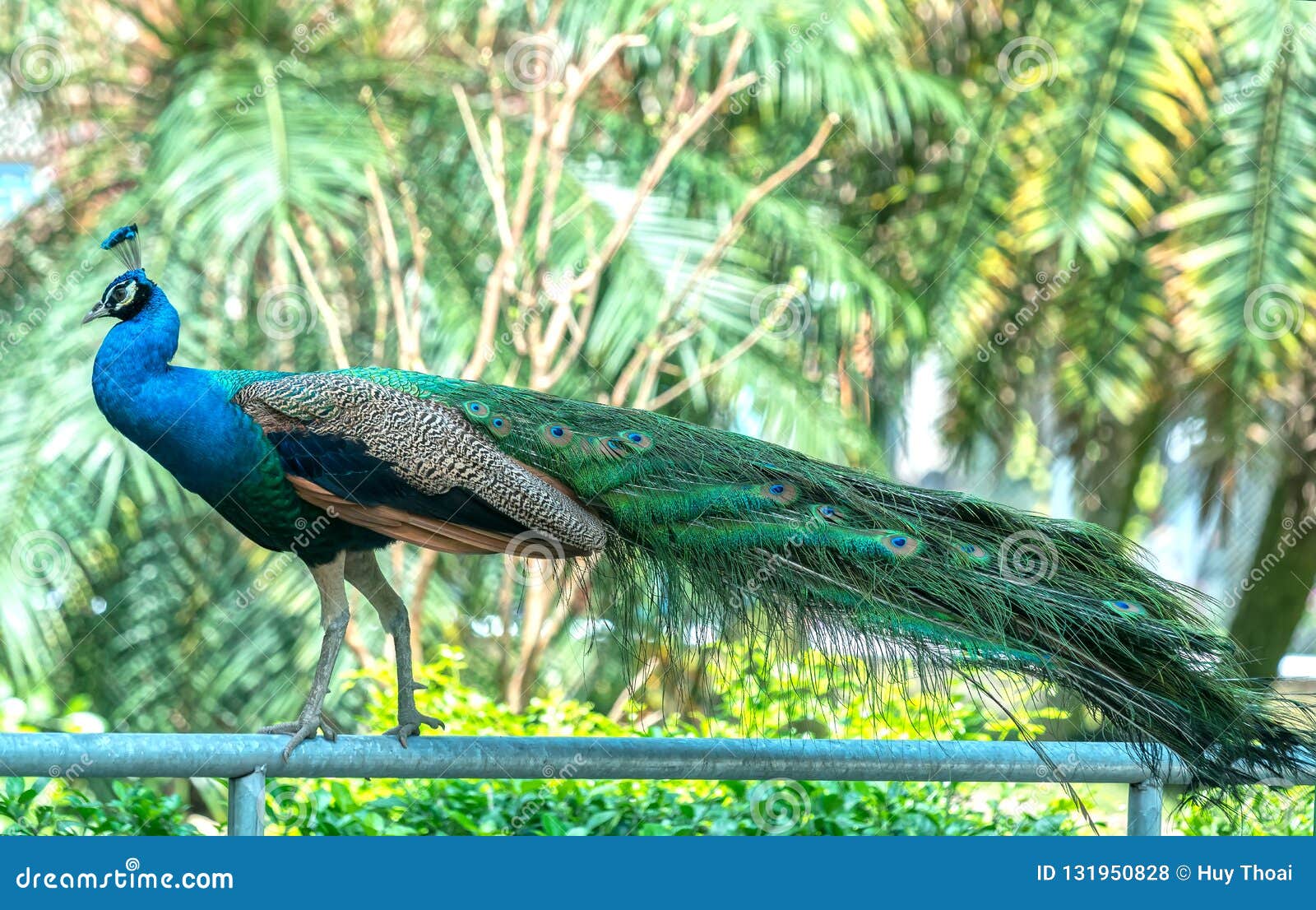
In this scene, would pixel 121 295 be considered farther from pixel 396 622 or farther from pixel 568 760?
pixel 568 760

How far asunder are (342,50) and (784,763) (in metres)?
5.51

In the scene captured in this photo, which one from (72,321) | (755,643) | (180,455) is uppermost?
(72,321)

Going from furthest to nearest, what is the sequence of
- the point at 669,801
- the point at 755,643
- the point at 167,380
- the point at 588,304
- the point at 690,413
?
the point at 690,413 < the point at 588,304 < the point at 669,801 < the point at 167,380 < the point at 755,643

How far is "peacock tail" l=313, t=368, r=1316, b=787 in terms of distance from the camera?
2.87 metres

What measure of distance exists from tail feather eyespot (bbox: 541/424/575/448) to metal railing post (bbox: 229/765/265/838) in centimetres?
110

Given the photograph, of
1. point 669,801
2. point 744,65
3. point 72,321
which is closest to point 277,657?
point 72,321

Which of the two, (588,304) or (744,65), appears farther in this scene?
(744,65)

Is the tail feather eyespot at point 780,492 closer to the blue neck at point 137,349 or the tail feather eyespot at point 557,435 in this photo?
the tail feather eyespot at point 557,435

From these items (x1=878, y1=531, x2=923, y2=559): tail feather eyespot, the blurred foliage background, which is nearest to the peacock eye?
(x1=878, y1=531, x2=923, y2=559): tail feather eyespot

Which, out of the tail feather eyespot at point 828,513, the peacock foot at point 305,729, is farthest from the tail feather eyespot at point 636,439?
the peacock foot at point 305,729

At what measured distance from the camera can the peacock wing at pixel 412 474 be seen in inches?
125

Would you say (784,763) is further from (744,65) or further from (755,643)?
(744,65)

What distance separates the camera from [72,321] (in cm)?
604

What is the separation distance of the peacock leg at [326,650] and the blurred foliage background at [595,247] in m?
2.48
